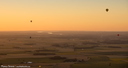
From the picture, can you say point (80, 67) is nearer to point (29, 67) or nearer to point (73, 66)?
point (73, 66)

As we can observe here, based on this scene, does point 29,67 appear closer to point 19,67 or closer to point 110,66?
point 19,67

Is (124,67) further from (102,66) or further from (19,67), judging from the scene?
(19,67)

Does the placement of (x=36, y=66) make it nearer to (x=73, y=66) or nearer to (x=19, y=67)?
(x=19, y=67)

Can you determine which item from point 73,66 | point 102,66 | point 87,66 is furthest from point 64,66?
point 102,66

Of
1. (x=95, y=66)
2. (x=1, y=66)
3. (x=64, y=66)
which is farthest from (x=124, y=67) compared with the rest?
(x=1, y=66)

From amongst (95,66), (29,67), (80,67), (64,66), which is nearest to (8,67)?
(29,67)
